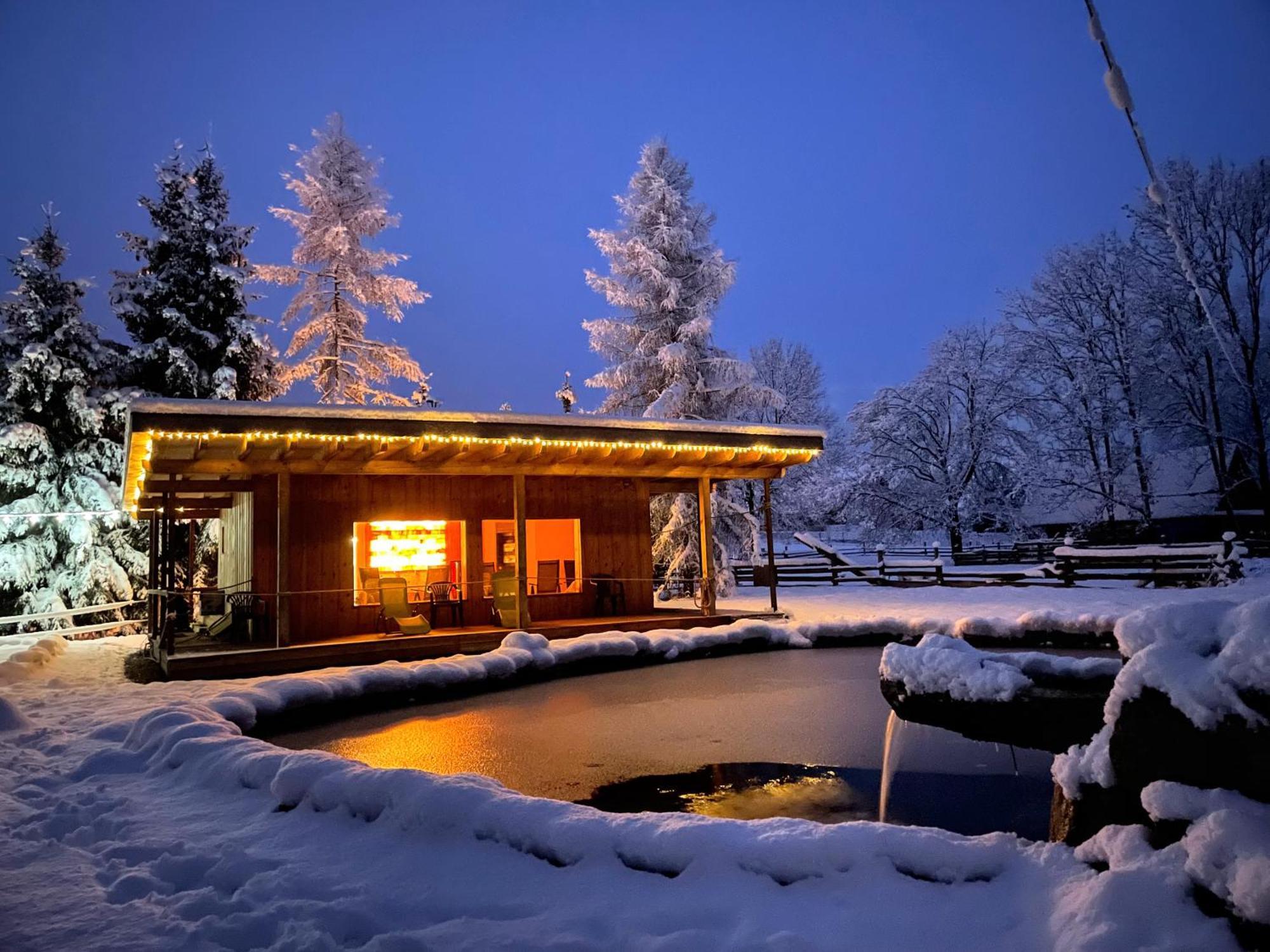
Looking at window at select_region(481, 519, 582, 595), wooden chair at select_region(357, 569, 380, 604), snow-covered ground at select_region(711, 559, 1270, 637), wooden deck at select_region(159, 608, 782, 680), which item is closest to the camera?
wooden deck at select_region(159, 608, 782, 680)

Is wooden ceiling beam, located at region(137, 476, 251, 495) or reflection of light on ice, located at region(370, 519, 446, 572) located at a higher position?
wooden ceiling beam, located at region(137, 476, 251, 495)

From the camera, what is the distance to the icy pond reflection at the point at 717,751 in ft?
18.1

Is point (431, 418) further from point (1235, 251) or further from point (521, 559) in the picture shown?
point (1235, 251)

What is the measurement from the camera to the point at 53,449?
19500 mm

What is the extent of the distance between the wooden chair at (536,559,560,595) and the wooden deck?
1.03m

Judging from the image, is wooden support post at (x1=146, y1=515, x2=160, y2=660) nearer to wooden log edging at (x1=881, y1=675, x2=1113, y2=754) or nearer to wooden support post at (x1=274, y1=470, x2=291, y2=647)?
wooden support post at (x1=274, y1=470, x2=291, y2=647)

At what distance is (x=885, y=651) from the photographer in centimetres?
510

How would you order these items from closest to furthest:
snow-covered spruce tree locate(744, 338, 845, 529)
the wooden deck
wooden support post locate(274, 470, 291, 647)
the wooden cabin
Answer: the wooden deck → the wooden cabin → wooden support post locate(274, 470, 291, 647) → snow-covered spruce tree locate(744, 338, 845, 529)

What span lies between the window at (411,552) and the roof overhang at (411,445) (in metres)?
1.70

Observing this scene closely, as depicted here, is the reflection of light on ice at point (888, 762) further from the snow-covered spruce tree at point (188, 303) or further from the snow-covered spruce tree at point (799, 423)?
the snow-covered spruce tree at point (799, 423)

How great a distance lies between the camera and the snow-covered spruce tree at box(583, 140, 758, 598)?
22.7m

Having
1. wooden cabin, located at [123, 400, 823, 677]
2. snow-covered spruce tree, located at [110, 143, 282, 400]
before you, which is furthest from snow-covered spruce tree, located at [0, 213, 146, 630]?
wooden cabin, located at [123, 400, 823, 677]

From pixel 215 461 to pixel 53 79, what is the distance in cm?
8507

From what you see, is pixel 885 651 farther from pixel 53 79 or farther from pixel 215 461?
pixel 53 79
